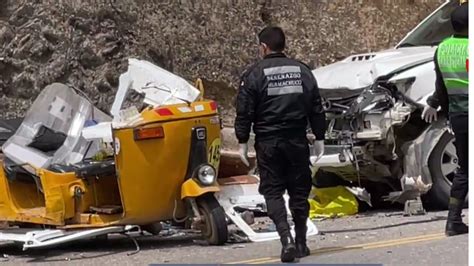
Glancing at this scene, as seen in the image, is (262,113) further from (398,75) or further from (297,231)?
(398,75)

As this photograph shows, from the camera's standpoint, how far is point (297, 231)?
26.3 feet

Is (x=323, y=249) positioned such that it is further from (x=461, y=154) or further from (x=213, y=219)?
(x=461, y=154)

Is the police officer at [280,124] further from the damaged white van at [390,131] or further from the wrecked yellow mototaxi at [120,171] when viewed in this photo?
the damaged white van at [390,131]

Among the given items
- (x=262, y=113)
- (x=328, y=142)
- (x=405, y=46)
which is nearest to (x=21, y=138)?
(x=262, y=113)

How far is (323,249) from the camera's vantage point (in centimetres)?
862

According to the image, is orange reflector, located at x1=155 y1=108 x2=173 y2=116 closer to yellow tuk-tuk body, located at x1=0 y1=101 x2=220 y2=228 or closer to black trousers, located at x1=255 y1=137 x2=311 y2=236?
yellow tuk-tuk body, located at x1=0 y1=101 x2=220 y2=228

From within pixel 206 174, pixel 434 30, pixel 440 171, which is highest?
pixel 434 30

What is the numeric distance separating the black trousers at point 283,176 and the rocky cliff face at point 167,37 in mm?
6752

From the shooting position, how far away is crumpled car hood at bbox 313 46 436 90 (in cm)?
1059

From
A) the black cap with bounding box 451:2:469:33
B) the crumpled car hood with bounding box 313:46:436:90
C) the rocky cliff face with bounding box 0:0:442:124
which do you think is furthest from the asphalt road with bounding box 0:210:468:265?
the rocky cliff face with bounding box 0:0:442:124

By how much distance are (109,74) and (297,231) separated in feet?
→ 24.0

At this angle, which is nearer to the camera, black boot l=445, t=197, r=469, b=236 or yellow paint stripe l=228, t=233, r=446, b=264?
yellow paint stripe l=228, t=233, r=446, b=264

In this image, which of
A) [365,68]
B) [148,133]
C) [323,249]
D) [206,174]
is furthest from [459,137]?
[148,133]

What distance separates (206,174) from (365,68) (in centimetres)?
277
